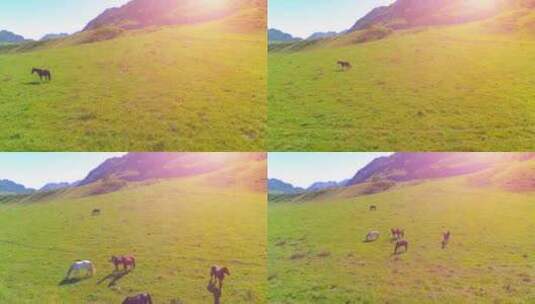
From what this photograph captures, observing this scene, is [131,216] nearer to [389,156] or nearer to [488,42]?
[389,156]

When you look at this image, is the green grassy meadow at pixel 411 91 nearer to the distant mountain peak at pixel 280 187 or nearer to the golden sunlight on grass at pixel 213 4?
the distant mountain peak at pixel 280 187

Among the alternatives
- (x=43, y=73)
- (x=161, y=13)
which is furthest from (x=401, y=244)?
(x=43, y=73)

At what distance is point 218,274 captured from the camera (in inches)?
283

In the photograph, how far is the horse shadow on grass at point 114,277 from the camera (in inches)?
278

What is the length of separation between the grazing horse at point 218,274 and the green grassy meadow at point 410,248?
660 millimetres

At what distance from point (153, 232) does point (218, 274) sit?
3.61 ft

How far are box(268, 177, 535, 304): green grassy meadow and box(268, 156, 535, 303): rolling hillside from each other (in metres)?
0.01

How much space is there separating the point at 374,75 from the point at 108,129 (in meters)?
3.97

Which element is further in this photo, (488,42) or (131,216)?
(488,42)

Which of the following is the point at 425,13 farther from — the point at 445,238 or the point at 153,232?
the point at 153,232

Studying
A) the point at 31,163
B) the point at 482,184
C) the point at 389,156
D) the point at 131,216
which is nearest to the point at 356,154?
the point at 389,156

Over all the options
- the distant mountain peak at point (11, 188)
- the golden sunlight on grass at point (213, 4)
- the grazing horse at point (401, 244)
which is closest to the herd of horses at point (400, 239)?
the grazing horse at point (401, 244)

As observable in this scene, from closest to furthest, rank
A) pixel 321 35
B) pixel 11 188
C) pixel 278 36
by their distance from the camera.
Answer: pixel 11 188 → pixel 278 36 → pixel 321 35

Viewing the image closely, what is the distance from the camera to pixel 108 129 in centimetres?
731
